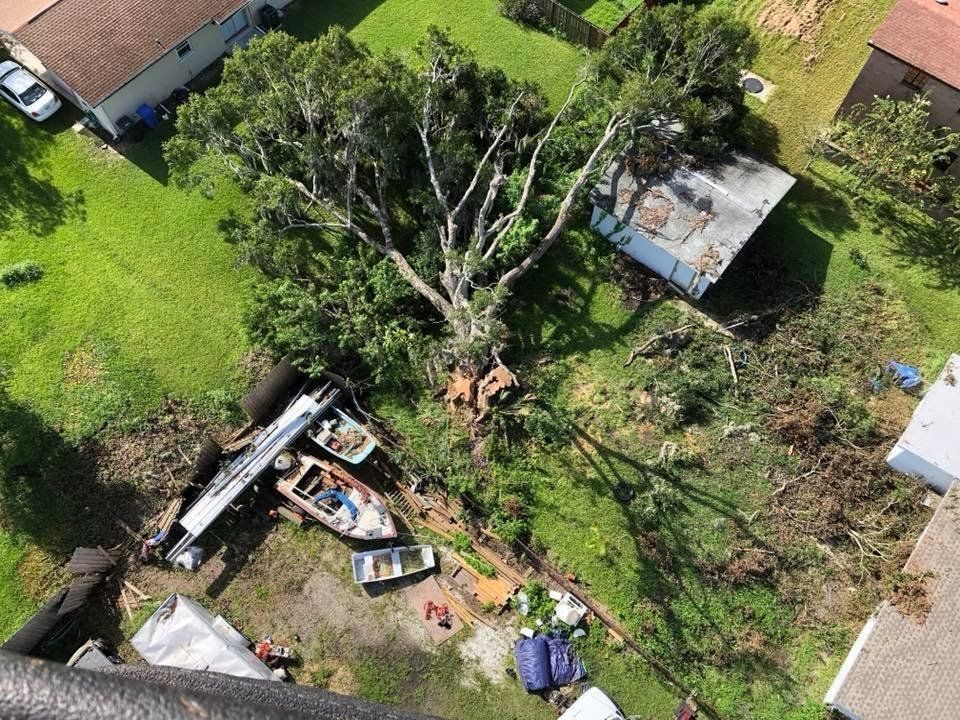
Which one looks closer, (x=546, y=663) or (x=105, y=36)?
(x=546, y=663)

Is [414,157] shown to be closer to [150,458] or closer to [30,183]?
[150,458]

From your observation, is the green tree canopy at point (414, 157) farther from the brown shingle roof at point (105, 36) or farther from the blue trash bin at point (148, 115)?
the brown shingle roof at point (105, 36)

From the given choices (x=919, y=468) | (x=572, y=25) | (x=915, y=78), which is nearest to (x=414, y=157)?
(x=572, y=25)

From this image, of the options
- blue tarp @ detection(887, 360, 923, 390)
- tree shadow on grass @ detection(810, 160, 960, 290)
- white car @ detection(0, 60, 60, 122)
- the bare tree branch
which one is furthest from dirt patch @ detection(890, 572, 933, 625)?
white car @ detection(0, 60, 60, 122)

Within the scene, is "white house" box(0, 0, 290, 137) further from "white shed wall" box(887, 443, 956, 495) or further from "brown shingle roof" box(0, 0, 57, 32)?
"white shed wall" box(887, 443, 956, 495)

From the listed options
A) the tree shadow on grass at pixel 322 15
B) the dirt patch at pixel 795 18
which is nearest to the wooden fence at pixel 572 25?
the dirt patch at pixel 795 18

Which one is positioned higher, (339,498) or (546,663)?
(339,498)
